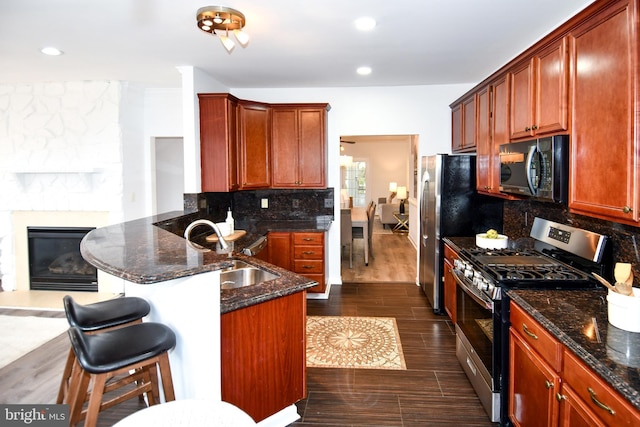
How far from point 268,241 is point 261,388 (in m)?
2.38

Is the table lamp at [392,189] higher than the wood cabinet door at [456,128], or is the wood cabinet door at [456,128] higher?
the wood cabinet door at [456,128]

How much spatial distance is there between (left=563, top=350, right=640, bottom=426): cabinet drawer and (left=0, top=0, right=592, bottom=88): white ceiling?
2.11 m

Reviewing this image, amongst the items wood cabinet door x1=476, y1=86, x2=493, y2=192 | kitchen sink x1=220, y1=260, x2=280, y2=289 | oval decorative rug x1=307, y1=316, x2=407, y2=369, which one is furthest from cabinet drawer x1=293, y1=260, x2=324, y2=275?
wood cabinet door x1=476, y1=86, x2=493, y2=192

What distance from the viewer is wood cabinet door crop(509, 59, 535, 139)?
264cm

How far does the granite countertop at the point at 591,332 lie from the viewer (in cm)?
128

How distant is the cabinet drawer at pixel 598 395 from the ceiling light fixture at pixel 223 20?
2.38 m

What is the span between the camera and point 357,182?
1248cm

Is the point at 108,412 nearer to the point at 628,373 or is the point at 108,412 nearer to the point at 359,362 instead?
the point at 359,362

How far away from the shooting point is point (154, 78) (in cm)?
450

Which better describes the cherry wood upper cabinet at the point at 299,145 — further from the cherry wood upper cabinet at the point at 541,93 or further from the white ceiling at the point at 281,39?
the cherry wood upper cabinet at the point at 541,93

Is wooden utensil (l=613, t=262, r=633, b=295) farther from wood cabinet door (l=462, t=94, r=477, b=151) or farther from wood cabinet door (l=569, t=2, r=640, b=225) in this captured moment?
wood cabinet door (l=462, t=94, r=477, b=151)

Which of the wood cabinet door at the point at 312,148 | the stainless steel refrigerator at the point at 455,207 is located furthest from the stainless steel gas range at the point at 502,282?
the wood cabinet door at the point at 312,148

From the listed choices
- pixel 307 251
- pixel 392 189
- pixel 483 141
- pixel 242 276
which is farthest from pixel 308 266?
pixel 392 189

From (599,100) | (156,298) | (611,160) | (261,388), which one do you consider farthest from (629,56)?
(156,298)
